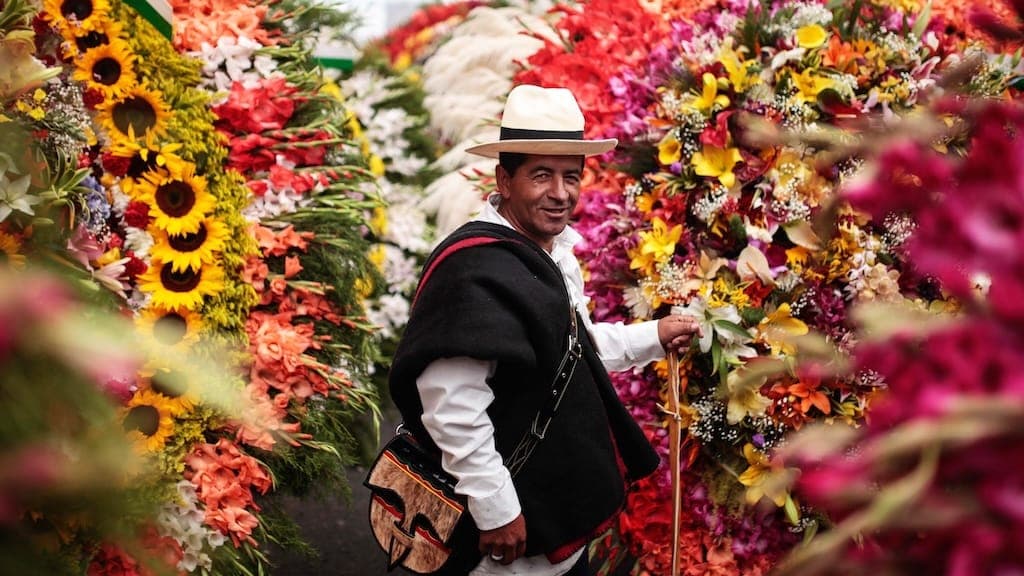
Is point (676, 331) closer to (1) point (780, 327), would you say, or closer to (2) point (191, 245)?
(1) point (780, 327)

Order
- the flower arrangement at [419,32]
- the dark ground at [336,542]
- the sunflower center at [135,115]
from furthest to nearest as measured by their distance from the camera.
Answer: the flower arrangement at [419,32], the dark ground at [336,542], the sunflower center at [135,115]

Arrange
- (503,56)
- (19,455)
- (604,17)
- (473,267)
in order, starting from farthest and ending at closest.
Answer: (503,56) < (604,17) < (473,267) < (19,455)

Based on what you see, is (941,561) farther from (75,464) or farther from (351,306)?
(351,306)

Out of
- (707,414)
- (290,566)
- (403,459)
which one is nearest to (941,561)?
(403,459)

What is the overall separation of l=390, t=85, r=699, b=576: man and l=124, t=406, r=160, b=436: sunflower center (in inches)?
31.7

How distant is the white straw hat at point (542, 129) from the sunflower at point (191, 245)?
37.4 inches

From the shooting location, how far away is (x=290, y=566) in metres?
4.12


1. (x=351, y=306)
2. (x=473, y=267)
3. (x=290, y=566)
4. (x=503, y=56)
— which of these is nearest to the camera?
(x=473, y=267)

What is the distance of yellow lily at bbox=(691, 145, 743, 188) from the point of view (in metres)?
2.68

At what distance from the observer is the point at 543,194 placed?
2283 mm

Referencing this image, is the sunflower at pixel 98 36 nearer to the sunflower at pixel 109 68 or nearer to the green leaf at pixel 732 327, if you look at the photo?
the sunflower at pixel 109 68

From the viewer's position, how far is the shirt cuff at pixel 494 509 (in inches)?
79.9

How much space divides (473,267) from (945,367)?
1.40 metres

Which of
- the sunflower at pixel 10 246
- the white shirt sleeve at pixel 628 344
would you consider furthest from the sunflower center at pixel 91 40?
the white shirt sleeve at pixel 628 344
